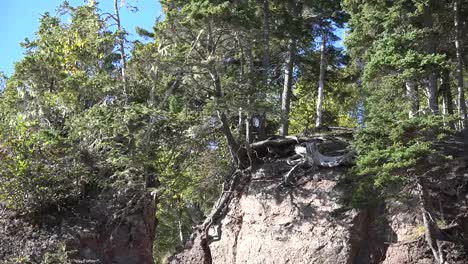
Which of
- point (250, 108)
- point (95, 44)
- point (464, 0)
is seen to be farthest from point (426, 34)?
point (95, 44)

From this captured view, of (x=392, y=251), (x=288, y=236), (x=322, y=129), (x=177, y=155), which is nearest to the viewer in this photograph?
(x=392, y=251)

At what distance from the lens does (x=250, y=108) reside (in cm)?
1384

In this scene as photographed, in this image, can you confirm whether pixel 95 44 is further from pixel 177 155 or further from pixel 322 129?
pixel 322 129

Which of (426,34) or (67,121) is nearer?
(426,34)

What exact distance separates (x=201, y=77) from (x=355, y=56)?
200 inches

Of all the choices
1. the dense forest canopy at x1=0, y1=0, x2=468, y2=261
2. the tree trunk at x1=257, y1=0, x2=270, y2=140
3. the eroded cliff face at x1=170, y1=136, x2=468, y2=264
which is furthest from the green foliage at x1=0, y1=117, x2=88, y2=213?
the tree trunk at x1=257, y1=0, x2=270, y2=140

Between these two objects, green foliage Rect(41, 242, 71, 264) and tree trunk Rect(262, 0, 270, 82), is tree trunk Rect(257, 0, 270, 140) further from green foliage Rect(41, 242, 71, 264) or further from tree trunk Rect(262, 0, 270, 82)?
green foliage Rect(41, 242, 71, 264)

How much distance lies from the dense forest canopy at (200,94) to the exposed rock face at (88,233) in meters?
0.62

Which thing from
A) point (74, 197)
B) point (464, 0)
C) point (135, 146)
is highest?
point (464, 0)

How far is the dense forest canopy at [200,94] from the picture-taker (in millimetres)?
13094

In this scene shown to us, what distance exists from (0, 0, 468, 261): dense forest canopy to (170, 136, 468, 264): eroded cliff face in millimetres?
893

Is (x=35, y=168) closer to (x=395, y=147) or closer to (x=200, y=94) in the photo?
(x=200, y=94)

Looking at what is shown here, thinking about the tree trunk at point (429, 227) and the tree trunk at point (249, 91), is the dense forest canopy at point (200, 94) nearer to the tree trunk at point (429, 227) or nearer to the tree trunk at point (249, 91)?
the tree trunk at point (249, 91)

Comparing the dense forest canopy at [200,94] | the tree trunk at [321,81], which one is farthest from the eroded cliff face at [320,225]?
the tree trunk at [321,81]
